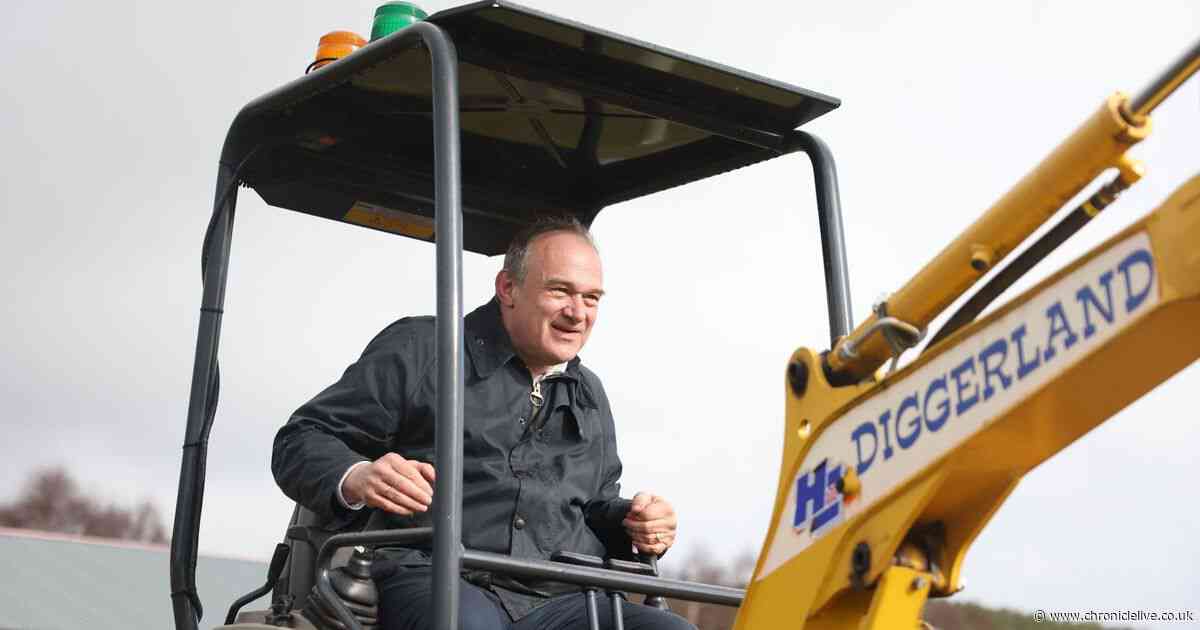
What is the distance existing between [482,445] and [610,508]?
407 millimetres

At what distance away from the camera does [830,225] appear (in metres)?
3.69

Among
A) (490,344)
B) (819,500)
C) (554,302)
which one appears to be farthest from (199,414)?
(819,500)

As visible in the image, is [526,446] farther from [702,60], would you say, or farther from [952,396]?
[952,396]

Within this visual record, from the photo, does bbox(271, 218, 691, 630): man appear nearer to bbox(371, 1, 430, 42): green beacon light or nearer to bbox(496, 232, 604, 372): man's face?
bbox(496, 232, 604, 372): man's face

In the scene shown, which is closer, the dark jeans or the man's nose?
the dark jeans

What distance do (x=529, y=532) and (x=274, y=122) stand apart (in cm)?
119

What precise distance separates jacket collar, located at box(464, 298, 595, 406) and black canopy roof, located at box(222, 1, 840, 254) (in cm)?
44

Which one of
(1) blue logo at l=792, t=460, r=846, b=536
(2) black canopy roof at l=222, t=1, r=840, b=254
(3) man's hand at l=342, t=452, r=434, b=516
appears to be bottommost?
(1) blue logo at l=792, t=460, r=846, b=536

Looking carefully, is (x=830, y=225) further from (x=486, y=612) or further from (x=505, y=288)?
(x=486, y=612)

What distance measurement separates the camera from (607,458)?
12.8ft

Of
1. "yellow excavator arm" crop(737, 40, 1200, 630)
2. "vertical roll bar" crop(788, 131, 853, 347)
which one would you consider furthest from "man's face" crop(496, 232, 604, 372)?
"yellow excavator arm" crop(737, 40, 1200, 630)

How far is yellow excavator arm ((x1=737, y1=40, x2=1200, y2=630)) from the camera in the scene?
203 cm

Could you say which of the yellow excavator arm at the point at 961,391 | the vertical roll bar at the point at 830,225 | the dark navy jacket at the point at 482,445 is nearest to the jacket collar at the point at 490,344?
the dark navy jacket at the point at 482,445

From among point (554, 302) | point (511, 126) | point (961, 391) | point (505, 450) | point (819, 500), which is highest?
point (511, 126)
